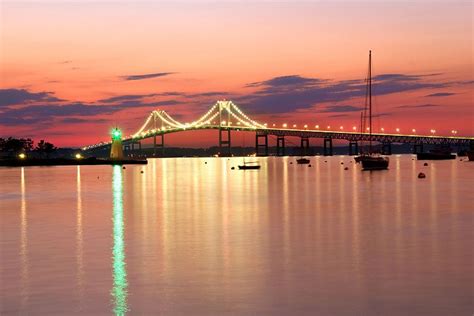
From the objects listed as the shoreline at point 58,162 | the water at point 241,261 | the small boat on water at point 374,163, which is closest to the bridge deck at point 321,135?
the shoreline at point 58,162

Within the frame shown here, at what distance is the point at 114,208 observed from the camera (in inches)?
1138

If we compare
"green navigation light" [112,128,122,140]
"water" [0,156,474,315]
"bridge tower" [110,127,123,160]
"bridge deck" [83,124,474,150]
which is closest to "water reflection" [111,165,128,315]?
"water" [0,156,474,315]

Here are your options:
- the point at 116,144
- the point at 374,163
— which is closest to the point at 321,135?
the point at 116,144

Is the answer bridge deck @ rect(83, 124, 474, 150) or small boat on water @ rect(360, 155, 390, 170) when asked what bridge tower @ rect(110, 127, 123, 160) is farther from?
small boat on water @ rect(360, 155, 390, 170)

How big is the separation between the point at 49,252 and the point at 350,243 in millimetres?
6855

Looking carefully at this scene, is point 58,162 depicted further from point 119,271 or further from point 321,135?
point 119,271

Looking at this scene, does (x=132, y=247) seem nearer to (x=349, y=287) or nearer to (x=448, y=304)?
(x=349, y=287)

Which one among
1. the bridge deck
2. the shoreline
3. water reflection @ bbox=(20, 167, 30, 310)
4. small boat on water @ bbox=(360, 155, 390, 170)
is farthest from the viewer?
the bridge deck

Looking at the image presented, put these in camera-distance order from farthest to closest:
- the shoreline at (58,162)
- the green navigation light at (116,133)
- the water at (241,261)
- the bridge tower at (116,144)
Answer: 1. the shoreline at (58,162)
2. the bridge tower at (116,144)
3. the green navigation light at (116,133)
4. the water at (241,261)

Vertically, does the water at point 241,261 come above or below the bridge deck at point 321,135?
below

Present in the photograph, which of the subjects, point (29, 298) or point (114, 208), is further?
point (114, 208)

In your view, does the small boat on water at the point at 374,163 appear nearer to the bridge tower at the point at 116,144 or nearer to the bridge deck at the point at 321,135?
the bridge tower at the point at 116,144

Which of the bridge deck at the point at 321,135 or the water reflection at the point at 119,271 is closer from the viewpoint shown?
the water reflection at the point at 119,271

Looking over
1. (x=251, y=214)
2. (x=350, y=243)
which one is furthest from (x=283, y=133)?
(x=350, y=243)
